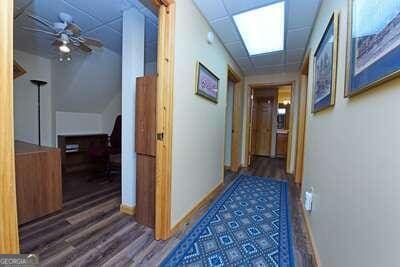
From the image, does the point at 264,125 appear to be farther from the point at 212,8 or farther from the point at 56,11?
the point at 56,11

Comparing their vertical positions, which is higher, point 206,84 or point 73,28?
point 73,28

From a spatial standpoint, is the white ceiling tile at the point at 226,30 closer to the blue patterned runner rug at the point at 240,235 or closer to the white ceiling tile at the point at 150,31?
the white ceiling tile at the point at 150,31

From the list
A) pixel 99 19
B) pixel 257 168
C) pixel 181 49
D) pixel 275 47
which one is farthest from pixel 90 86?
pixel 257 168

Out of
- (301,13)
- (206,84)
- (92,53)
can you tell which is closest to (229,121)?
(206,84)

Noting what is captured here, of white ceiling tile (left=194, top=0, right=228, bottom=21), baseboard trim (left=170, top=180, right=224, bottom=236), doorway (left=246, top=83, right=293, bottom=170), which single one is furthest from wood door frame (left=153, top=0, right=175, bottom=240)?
doorway (left=246, top=83, right=293, bottom=170)

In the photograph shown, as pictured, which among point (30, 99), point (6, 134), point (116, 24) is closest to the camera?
point (6, 134)

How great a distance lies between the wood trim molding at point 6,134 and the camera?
61cm

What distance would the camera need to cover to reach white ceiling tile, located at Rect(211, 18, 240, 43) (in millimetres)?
2153

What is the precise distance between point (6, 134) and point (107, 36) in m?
2.67

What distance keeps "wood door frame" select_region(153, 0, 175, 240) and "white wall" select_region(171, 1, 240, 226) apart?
8 centimetres

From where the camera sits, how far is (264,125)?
619 cm

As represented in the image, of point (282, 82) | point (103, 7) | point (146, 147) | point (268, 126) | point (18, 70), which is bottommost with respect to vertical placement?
point (146, 147)

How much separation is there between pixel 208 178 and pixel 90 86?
124 inches

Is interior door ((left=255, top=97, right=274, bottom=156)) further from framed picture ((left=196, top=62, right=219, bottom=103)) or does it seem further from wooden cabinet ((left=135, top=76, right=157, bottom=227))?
wooden cabinet ((left=135, top=76, right=157, bottom=227))
